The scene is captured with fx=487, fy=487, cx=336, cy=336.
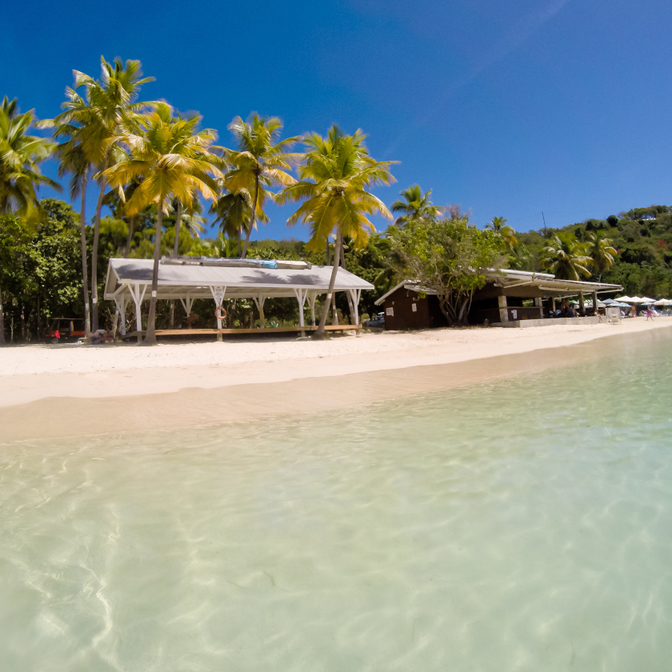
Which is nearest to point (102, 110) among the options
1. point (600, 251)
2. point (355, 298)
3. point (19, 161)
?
point (19, 161)

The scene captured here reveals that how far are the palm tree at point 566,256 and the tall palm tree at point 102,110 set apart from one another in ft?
109

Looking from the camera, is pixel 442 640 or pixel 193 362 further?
pixel 193 362

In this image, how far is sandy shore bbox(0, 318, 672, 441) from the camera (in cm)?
685

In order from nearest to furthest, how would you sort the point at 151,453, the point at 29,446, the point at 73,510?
the point at 73,510, the point at 151,453, the point at 29,446

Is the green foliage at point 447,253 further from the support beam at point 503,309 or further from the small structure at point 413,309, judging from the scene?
the support beam at point 503,309

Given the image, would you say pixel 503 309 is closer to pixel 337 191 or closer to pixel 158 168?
pixel 337 191

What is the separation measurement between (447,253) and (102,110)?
16.9 meters

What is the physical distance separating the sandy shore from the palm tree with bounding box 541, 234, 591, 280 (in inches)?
1030

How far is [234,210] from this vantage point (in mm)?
28469

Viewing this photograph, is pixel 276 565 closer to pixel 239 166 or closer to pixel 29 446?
pixel 29 446

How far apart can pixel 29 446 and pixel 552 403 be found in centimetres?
643

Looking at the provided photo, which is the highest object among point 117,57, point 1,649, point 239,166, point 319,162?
point 117,57

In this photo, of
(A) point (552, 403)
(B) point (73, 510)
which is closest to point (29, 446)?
(B) point (73, 510)

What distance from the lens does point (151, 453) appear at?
494 cm
